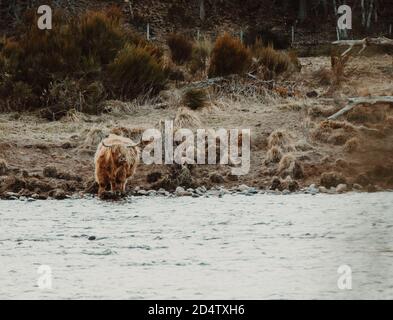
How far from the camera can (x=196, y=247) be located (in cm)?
646

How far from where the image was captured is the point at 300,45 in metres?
22.6

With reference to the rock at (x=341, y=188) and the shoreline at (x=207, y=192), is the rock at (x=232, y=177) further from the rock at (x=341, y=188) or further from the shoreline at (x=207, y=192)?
the rock at (x=341, y=188)

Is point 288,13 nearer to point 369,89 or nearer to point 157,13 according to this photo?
point 157,13

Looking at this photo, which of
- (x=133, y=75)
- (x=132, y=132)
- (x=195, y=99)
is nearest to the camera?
(x=132, y=132)

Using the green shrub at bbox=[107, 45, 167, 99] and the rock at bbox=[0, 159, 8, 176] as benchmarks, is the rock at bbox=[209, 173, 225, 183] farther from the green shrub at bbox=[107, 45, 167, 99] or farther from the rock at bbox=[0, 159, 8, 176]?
the green shrub at bbox=[107, 45, 167, 99]

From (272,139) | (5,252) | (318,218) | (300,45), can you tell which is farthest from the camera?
(300,45)

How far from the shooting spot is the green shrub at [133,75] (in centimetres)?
1320

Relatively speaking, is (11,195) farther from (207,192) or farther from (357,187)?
(357,187)

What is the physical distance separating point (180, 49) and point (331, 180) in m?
8.07

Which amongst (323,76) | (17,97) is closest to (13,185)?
(17,97)

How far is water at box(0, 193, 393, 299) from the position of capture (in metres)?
4.96

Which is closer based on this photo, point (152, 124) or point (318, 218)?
point (318, 218)

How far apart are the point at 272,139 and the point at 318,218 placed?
9.48 feet

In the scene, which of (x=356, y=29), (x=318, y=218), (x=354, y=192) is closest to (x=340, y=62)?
(x=354, y=192)
